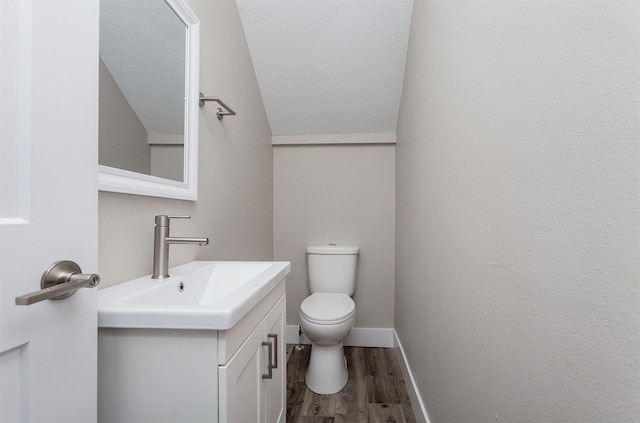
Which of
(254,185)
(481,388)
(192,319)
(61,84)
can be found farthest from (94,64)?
(254,185)

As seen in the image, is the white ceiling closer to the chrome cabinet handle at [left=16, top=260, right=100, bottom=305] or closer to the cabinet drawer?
the cabinet drawer

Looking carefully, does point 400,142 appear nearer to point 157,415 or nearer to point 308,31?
point 308,31

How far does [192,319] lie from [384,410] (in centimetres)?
141

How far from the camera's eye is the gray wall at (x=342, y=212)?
2400 mm

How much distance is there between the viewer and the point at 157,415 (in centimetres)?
65

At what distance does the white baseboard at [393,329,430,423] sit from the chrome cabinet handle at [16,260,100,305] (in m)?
1.41

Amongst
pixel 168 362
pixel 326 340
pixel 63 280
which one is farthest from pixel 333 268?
pixel 63 280

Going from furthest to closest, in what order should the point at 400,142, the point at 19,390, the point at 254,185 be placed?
the point at 400,142, the point at 254,185, the point at 19,390

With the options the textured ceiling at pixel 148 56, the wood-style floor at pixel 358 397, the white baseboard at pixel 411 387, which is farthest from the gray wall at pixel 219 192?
the white baseboard at pixel 411 387

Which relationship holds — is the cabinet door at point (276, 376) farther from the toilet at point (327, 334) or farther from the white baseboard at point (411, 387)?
the white baseboard at point (411, 387)

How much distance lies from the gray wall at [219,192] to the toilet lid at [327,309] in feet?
1.58

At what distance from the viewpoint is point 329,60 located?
6.41ft

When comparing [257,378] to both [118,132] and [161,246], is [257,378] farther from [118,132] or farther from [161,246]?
[118,132]

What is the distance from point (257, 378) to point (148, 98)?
39.0 inches
